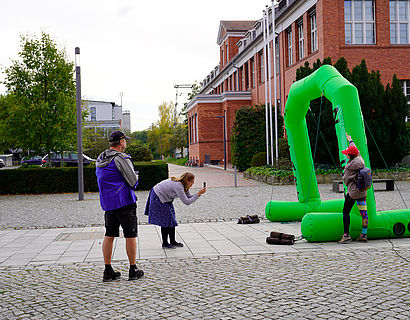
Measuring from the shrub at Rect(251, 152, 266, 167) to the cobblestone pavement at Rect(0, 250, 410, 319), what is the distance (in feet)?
66.3

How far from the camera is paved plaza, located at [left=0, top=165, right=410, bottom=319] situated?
14.7 ft

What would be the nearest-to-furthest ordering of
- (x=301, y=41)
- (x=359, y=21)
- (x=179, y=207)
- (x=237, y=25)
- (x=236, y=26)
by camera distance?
(x=179, y=207), (x=359, y=21), (x=301, y=41), (x=236, y=26), (x=237, y=25)

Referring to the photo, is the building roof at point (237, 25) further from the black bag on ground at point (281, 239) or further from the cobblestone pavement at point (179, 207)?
the black bag on ground at point (281, 239)

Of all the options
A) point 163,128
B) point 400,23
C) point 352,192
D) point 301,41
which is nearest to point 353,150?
point 352,192

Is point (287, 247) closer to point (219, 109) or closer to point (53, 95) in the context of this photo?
point (53, 95)

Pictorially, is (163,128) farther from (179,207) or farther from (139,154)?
(179,207)

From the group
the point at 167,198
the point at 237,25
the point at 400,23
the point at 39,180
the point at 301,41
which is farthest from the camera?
the point at 237,25

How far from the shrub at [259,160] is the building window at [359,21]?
7.83 meters

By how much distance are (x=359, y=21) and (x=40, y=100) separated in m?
17.5

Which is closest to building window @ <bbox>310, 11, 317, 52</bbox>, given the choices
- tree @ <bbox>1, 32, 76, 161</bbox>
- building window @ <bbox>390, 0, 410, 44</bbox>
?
building window @ <bbox>390, 0, 410, 44</bbox>

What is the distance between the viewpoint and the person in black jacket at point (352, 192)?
772 cm

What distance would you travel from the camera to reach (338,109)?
827cm

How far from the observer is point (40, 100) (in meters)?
22.9

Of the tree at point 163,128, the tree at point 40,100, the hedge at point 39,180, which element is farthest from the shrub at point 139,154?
the tree at point 163,128
